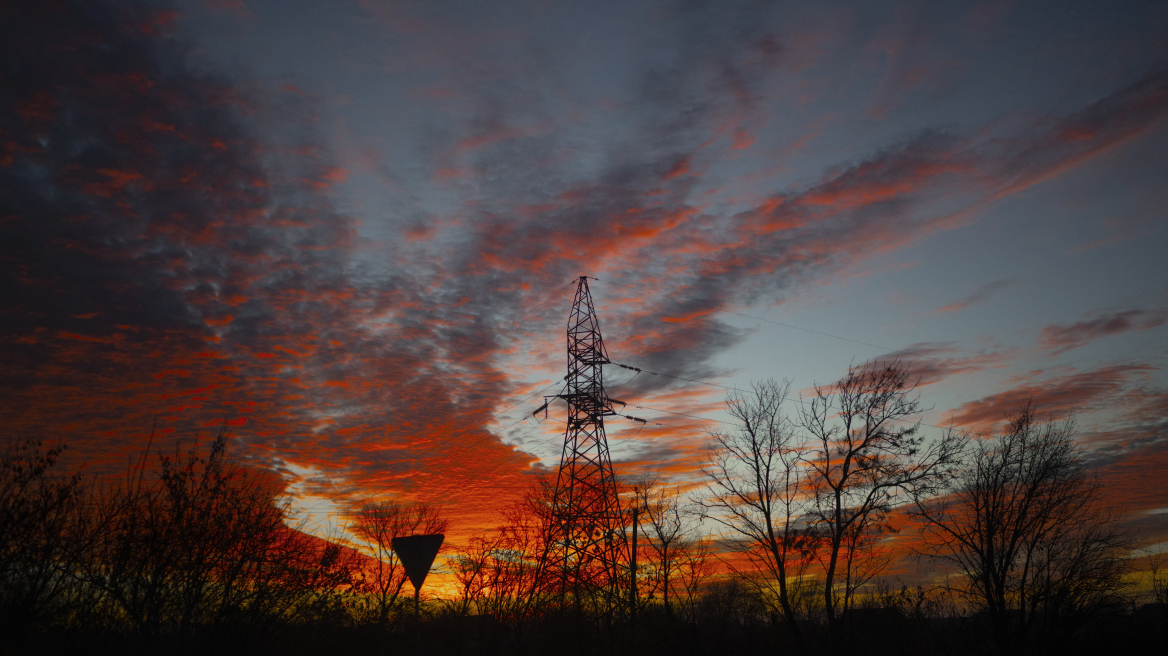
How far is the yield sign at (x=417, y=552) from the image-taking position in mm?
11664

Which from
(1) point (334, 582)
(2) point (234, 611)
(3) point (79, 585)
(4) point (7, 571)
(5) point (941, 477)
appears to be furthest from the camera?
Answer: (5) point (941, 477)

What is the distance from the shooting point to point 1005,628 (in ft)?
112

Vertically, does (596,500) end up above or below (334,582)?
above

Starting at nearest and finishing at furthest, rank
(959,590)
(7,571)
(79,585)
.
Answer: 1. (7,571)
2. (79,585)
3. (959,590)

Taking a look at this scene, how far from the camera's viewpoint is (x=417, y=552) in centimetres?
1182

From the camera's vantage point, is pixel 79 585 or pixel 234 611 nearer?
pixel 79 585

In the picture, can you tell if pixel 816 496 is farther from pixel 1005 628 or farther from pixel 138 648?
pixel 138 648

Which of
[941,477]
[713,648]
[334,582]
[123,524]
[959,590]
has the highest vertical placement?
[941,477]

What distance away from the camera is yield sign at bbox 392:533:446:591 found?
11.7 meters

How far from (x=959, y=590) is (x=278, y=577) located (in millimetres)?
36872

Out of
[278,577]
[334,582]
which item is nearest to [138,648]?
[278,577]

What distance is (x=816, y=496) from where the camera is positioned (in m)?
31.7

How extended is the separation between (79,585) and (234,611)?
9.57ft

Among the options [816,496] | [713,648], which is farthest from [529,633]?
[816,496]
